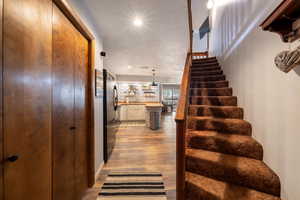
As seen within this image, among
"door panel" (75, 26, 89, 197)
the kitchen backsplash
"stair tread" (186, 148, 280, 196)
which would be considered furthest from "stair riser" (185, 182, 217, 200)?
the kitchen backsplash

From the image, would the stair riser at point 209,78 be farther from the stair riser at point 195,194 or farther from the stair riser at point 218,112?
the stair riser at point 195,194

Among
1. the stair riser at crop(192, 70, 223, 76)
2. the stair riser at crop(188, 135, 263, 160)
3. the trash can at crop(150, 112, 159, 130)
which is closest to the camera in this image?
the stair riser at crop(188, 135, 263, 160)

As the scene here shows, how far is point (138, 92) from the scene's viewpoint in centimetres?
791

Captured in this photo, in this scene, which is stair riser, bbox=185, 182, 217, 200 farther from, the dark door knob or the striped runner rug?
the dark door knob

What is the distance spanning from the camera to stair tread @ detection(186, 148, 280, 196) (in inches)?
48.1

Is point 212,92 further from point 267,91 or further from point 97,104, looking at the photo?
point 97,104

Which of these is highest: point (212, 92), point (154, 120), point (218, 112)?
point (212, 92)

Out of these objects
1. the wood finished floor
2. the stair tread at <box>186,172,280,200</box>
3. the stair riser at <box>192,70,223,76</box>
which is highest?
the stair riser at <box>192,70,223,76</box>

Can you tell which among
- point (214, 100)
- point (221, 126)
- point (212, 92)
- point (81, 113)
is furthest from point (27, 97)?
point (212, 92)

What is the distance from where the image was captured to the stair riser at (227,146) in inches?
59.6

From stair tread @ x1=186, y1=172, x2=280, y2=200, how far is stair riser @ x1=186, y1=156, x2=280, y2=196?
4 cm

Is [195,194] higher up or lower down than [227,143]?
lower down

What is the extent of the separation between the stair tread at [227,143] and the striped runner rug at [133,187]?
807 millimetres

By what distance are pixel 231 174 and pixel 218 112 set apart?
40.4 inches
